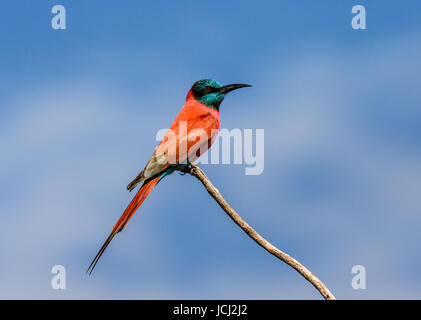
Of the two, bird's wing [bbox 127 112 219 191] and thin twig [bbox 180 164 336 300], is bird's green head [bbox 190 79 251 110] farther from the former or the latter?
thin twig [bbox 180 164 336 300]

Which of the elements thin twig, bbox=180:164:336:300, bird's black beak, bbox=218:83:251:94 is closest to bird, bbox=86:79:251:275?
bird's black beak, bbox=218:83:251:94

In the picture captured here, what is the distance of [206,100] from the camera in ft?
24.0

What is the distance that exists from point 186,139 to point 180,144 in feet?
0.42

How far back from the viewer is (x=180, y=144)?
6582 mm

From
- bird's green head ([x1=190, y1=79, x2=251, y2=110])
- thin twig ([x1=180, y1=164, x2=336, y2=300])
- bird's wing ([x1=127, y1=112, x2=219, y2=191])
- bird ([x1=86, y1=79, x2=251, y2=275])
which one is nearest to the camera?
thin twig ([x1=180, y1=164, x2=336, y2=300])

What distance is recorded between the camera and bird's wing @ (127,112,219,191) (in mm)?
6152

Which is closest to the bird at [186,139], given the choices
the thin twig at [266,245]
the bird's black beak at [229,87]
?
the bird's black beak at [229,87]

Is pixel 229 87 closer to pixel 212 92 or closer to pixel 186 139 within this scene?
pixel 212 92
